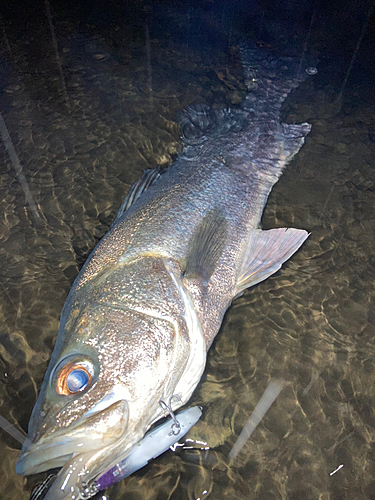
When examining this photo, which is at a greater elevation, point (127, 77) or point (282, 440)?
point (127, 77)

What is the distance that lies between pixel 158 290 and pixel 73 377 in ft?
2.03

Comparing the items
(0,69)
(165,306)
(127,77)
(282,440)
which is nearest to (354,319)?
(282,440)

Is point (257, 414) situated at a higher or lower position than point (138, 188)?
lower

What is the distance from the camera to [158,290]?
200cm

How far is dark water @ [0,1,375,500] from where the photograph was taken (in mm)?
2029

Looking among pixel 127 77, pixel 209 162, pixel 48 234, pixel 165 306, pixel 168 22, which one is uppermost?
pixel 168 22

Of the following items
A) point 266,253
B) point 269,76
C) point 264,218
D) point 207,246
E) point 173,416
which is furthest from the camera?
point 269,76

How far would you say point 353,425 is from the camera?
7.03 feet

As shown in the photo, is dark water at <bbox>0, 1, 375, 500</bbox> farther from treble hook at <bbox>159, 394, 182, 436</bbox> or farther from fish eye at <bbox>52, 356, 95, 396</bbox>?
fish eye at <bbox>52, 356, 95, 396</bbox>

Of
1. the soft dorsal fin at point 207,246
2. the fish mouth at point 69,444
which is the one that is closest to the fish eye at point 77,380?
the fish mouth at point 69,444

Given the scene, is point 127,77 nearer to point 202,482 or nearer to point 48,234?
point 48,234

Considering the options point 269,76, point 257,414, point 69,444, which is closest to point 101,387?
point 69,444

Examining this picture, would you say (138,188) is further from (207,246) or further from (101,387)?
(101,387)

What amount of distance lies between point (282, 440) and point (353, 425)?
448 mm
